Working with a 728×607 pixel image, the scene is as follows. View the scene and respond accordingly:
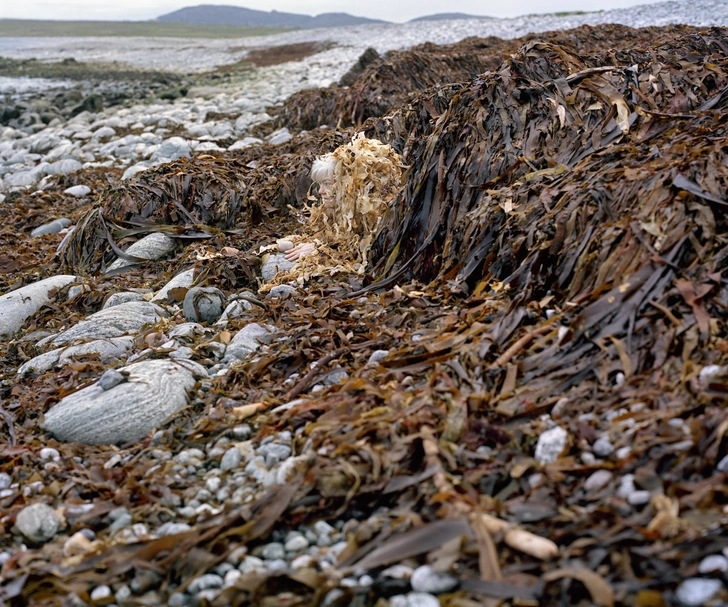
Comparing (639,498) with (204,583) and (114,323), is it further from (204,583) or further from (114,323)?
(114,323)

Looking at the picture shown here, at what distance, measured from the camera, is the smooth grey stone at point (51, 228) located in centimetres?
686

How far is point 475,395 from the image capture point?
2404 mm

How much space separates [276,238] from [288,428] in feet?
9.66

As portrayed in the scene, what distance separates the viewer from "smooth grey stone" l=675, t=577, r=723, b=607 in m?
1.51

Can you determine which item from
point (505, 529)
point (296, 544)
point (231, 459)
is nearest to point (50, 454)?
point (231, 459)

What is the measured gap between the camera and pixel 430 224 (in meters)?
4.14

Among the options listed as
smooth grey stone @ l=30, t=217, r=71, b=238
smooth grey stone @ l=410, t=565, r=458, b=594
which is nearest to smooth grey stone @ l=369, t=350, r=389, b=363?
smooth grey stone @ l=410, t=565, r=458, b=594

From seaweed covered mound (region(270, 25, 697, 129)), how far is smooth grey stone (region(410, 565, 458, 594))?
262 inches

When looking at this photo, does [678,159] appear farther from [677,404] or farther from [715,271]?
[677,404]

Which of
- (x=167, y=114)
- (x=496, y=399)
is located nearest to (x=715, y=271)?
(x=496, y=399)

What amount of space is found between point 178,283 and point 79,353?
105 centimetres

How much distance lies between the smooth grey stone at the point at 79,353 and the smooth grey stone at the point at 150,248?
1605mm

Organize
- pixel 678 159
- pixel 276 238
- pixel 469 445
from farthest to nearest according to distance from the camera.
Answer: pixel 276 238 < pixel 678 159 < pixel 469 445

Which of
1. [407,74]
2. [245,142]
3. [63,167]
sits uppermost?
[407,74]
